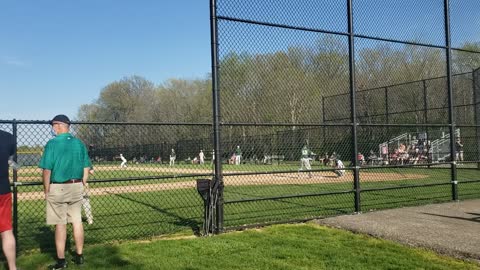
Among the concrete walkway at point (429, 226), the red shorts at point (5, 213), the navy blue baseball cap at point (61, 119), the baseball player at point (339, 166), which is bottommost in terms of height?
the concrete walkway at point (429, 226)

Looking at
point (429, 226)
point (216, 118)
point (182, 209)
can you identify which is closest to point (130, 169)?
point (182, 209)

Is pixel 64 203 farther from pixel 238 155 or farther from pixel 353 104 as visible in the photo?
pixel 353 104

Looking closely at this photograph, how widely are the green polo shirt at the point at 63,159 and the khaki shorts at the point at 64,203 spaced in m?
0.11

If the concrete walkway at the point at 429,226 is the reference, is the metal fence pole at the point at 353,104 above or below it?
above

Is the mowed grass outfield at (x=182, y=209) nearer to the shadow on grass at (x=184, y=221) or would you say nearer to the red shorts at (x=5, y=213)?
the shadow on grass at (x=184, y=221)

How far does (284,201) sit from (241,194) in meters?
2.38

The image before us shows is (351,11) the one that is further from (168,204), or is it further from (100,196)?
(100,196)

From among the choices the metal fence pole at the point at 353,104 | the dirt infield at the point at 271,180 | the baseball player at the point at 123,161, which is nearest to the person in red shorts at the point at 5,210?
the baseball player at the point at 123,161

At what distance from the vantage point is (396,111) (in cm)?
2570

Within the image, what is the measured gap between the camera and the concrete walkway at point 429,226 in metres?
6.29

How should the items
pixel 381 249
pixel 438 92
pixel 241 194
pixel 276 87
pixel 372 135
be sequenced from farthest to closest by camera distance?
pixel 438 92 < pixel 372 135 < pixel 241 194 < pixel 276 87 < pixel 381 249

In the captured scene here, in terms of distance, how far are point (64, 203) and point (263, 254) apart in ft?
8.72

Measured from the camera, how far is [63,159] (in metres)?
5.73

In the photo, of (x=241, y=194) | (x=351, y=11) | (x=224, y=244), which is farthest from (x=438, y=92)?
(x=224, y=244)
